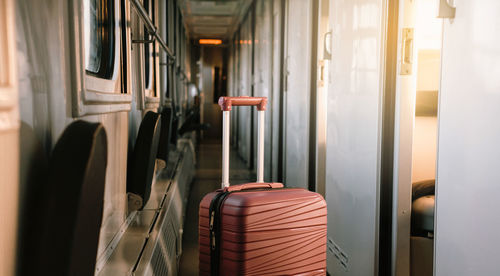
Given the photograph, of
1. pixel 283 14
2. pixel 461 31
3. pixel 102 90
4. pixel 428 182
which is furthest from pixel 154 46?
pixel 461 31

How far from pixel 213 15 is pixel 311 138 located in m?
8.56

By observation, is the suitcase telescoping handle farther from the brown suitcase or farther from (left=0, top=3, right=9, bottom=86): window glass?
(left=0, top=3, right=9, bottom=86): window glass

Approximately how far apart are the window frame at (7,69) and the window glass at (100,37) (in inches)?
44.6

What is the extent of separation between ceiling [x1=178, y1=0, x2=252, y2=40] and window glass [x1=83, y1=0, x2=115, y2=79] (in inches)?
275

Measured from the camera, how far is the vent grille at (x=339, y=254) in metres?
2.80

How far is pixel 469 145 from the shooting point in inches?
60.4

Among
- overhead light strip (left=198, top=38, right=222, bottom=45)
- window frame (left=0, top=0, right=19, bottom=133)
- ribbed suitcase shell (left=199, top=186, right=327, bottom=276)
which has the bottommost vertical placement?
ribbed suitcase shell (left=199, top=186, right=327, bottom=276)

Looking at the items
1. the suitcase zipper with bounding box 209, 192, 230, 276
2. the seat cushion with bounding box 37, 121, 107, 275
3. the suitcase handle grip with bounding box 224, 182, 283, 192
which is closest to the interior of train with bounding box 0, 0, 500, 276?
the seat cushion with bounding box 37, 121, 107, 275

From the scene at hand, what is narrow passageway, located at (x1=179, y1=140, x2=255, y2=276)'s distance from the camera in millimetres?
3465

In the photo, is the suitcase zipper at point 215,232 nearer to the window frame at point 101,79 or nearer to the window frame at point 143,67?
the window frame at point 101,79

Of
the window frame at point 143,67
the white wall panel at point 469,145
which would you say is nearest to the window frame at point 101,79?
the window frame at point 143,67

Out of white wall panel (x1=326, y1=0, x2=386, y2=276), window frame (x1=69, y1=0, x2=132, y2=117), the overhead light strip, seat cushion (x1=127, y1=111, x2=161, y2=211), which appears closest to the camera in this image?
window frame (x1=69, y1=0, x2=132, y2=117)

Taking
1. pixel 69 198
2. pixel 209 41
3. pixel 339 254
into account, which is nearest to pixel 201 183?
pixel 339 254

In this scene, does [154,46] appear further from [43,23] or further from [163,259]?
[43,23]
